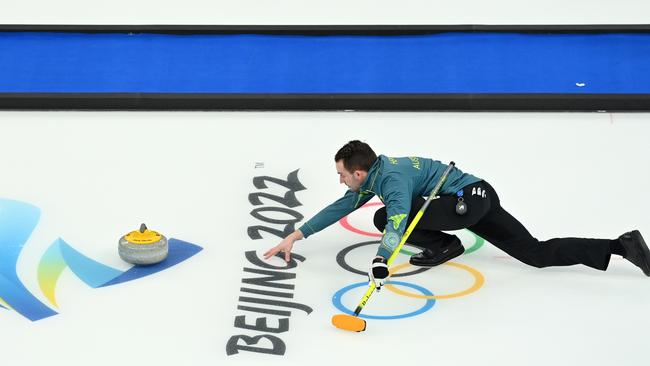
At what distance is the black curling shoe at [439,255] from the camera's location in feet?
14.0

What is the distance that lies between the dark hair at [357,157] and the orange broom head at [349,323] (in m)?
0.59

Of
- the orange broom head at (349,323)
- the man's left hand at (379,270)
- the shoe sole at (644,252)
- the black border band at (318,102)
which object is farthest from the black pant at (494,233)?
the black border band at (318,102)

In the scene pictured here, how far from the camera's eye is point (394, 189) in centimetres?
395

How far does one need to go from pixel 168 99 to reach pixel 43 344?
2.47 m

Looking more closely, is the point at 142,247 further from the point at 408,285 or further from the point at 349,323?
the point at 408,285

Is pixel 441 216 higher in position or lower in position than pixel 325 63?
lower

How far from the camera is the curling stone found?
4.16 meters

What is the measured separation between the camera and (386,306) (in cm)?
396

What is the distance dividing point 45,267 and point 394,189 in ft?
4.76

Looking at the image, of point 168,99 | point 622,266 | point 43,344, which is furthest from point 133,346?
point 168,99
